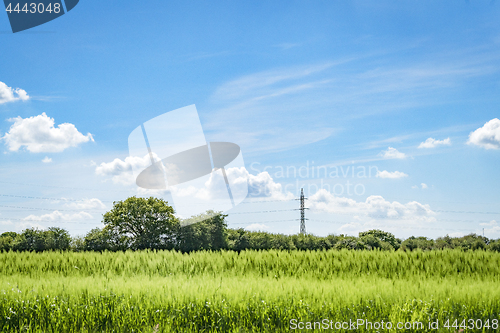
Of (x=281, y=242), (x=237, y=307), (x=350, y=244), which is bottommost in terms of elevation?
(x=350, y=244)

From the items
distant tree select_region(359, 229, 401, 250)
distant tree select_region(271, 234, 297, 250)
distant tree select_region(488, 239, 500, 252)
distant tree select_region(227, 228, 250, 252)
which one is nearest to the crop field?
distant tree select_region(488, 239, 500, 252)

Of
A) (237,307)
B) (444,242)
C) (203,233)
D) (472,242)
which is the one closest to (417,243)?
(444,242)

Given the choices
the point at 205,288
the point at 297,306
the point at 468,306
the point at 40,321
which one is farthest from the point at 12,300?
the point at 468,306

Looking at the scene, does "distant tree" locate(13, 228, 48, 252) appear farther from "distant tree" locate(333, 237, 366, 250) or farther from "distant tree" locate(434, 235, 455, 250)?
"distant tree" locate(434, 235, 455, 250)

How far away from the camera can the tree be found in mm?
28094

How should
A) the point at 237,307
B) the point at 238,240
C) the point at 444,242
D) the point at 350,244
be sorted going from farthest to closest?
the point at 238,240 < the point at 350,244 < the point at 444,242 < the point at 237,307

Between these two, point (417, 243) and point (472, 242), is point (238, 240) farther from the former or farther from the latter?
point (472, 242)

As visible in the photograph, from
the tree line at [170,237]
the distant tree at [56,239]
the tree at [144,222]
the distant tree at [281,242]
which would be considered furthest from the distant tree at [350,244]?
the distant tree at [56,239]

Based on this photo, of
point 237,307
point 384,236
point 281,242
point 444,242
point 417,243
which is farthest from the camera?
point 384,236

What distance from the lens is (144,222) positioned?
2858 cm

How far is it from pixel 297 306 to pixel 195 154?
7563mm

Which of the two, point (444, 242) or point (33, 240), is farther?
point (444, 242)

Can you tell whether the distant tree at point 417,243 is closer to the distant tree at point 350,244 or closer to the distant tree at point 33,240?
the distant tree at point 350,244

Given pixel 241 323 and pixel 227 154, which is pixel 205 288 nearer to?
pixel 241 323
